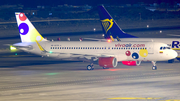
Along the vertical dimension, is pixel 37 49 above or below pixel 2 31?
below

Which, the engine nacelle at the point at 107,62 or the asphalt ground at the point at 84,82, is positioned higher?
the engine nacelle at the point at 107,62

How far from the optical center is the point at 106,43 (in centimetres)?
5319

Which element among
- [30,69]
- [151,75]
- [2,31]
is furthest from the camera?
[2,31]

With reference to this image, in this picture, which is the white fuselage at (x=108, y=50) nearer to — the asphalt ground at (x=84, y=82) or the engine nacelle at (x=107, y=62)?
the engine nacelle at (x=107, y=62)

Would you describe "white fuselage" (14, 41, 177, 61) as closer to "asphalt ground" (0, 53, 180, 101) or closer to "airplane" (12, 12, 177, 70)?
"airplane" (12, 12, 177, 70)

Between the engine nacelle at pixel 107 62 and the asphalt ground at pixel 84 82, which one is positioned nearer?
the asphalt ground at pixel 84 82

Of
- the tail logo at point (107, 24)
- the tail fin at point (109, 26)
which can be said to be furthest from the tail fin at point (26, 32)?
the tail fin at point (109, 26)

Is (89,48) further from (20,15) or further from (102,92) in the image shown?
(102,92)

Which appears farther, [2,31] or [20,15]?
[2,31]

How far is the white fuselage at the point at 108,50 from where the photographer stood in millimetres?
50969

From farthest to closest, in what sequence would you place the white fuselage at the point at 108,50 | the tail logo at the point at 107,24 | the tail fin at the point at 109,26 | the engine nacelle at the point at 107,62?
the tail logo at the point at 107,24 → the tail fin at the point at 109,26 → the white fuselage at the point at 108,50 → the engine nacelle at the point at 107,62

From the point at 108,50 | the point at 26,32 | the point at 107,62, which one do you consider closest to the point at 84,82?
Answer: the point at 107,62

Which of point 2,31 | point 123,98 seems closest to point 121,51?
point 123,98

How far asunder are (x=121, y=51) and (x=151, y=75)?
786cm
